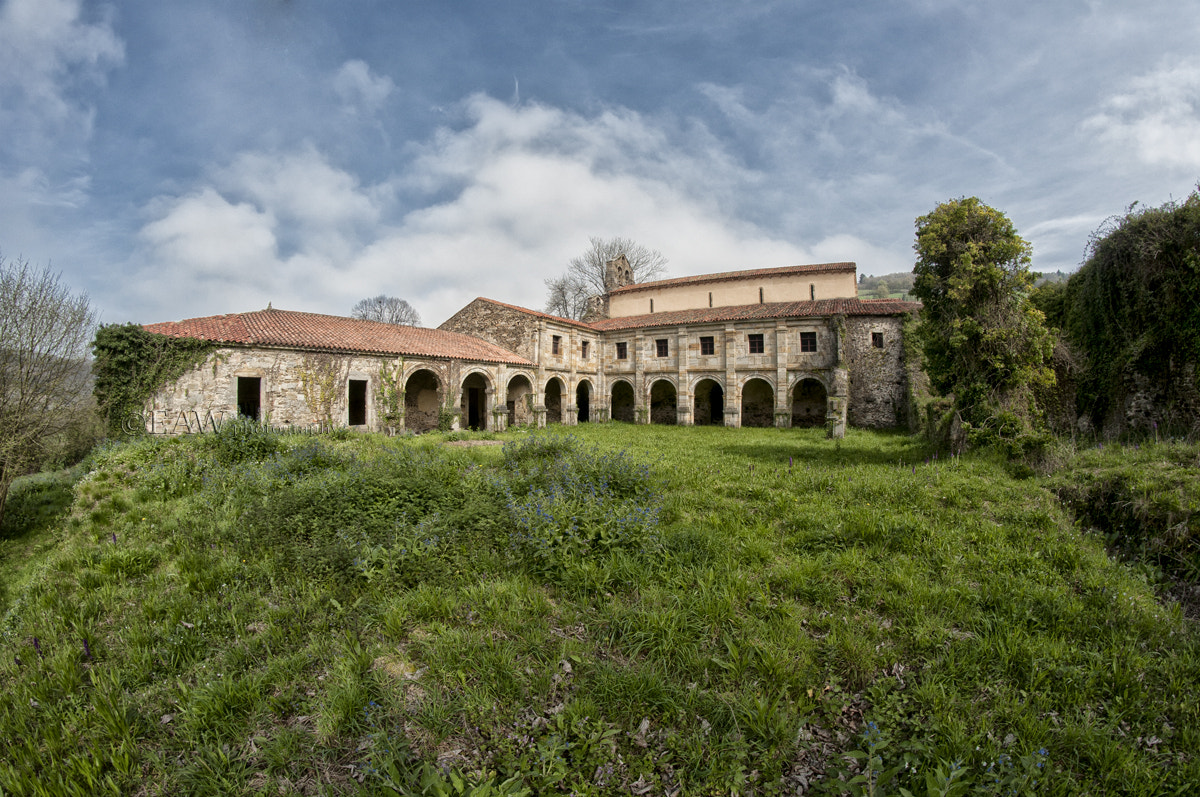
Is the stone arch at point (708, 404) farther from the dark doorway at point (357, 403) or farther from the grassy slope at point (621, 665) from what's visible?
the grassy slope at point (621, 665)

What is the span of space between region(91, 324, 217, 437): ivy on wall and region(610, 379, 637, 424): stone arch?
20.8 m

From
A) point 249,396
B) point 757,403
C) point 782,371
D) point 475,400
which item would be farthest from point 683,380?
point 249,396

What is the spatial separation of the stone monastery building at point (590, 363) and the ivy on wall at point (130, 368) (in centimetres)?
36

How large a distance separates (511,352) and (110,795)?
77.0 feet

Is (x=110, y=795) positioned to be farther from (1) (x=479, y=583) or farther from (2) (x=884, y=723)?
(2) (x=884, y=723)

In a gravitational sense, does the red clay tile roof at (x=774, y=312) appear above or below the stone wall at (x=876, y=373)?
above

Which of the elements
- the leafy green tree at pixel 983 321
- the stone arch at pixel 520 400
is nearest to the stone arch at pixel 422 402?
the stone arch at pixel 520 400

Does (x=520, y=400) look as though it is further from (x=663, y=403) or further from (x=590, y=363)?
(x=663, y=403)

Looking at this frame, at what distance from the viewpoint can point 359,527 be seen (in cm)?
593

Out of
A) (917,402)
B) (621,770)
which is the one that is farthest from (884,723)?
(917,402)

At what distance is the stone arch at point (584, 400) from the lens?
29.2m

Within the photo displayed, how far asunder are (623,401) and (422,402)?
12.7 m

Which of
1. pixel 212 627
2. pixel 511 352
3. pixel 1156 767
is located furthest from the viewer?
pixel 511 352

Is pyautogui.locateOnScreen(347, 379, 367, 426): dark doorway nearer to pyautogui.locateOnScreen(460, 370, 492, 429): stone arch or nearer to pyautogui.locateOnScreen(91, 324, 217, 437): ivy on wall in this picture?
Result: pyautogui.locateOnScreen(460, 370, 492, 429): stone arch
